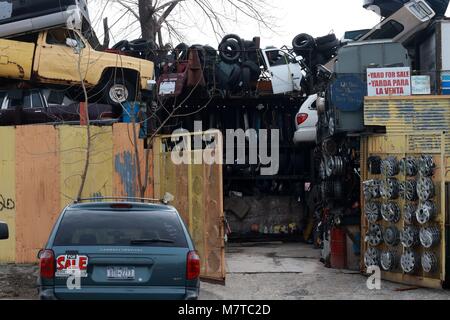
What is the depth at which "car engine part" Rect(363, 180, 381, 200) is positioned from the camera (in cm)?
1070

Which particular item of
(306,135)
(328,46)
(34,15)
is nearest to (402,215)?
(306,135)

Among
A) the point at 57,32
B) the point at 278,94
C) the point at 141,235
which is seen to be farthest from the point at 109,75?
the point at 141,235

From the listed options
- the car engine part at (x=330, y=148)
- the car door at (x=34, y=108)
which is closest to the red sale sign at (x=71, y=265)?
the car engine part at (x=330, y=148)

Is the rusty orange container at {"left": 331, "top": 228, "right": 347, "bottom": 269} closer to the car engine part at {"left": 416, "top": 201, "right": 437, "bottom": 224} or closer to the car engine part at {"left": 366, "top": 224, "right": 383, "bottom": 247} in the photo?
the car engine part at {"left": 366, "top": 224, "right": 383, "bottom": 247}

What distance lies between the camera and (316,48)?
17.5 metres

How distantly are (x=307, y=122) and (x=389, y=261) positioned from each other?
5.60 m

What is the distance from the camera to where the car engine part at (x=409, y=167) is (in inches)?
395

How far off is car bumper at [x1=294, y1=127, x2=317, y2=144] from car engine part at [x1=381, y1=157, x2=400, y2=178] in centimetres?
469

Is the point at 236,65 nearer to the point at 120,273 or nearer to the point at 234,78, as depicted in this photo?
the point at 234,78

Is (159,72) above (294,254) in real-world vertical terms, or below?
above

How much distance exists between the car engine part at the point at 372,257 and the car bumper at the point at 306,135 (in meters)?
4.78

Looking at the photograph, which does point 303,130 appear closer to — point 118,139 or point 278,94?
point 278,94

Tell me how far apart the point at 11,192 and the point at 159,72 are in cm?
708

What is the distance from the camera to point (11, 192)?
11344mm
